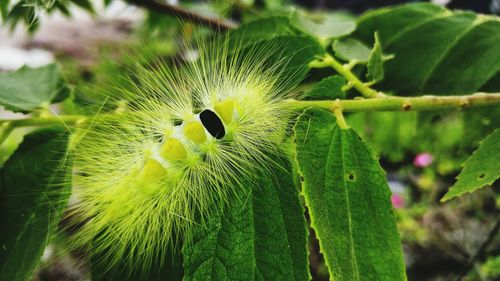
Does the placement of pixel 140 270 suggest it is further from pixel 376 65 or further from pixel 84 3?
pixel 84 3

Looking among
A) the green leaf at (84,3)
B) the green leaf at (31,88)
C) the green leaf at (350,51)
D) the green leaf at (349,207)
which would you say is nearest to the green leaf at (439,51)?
the green leaf at (350,51)

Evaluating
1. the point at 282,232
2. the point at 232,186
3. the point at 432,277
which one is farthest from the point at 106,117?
the point at 432,277

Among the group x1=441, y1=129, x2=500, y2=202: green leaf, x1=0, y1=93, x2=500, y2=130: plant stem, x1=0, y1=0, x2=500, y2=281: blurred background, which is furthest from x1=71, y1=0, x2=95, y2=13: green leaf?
x1=441, y1=129, x2=500, y2=202: green leaf

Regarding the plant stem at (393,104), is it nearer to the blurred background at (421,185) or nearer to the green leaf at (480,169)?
the green leaf at (480,169)

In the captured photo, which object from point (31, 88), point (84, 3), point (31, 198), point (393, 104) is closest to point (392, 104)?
point (393, 104)

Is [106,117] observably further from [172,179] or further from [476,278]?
[476,278]
